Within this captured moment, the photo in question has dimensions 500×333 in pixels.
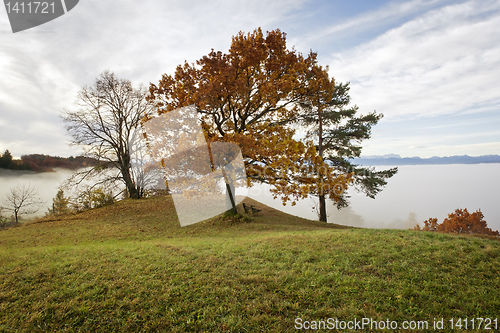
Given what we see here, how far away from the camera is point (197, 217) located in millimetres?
18312

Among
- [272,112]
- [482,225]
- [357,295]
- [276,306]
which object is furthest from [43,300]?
[482,225]

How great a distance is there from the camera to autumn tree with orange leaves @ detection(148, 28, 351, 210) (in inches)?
461

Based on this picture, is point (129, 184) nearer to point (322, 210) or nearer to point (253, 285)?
point (322, 210)

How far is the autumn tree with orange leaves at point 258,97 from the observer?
38.4ft

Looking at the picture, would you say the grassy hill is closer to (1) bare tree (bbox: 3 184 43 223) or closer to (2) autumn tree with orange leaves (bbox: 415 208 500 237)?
(2) autumn tree with orange leaves (bbox: 415 208 500 237)

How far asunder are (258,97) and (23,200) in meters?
40.4

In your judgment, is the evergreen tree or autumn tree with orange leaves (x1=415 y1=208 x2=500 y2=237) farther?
autumn tree with orange leaves (x1=415 y1=208 x2=500 y2=237)

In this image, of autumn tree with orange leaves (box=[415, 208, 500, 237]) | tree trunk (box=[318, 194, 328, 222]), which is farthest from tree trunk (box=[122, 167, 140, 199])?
autumn tree with orange leaves (box=[415, 208, 500, 237])

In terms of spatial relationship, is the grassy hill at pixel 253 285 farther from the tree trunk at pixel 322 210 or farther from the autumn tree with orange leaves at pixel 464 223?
the autumn tree with orange leaves at pixel 464 223

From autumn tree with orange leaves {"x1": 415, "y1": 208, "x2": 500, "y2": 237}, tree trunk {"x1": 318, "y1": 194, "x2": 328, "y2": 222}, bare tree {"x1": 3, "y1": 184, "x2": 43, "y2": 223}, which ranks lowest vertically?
autumn tree with orange leaves {"x1": 415, "y1": 208, "x2": 500, "y2": 237}

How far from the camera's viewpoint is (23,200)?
1291 inches

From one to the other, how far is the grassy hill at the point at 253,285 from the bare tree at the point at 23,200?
1350 inches

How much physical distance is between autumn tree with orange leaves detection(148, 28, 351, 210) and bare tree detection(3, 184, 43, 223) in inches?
1344

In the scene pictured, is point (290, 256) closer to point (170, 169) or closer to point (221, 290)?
point (221, 290)
